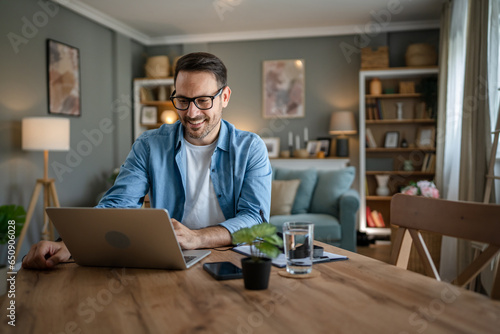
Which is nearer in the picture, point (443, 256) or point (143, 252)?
point (143, 252)

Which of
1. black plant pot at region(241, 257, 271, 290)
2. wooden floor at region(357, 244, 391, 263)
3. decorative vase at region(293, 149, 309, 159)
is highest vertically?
decorative vase at region(293, 149, 309, 159)

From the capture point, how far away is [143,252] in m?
1.07

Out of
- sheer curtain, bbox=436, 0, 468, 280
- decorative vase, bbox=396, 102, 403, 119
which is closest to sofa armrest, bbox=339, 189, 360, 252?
sheer curtain, bbox=436, 0, 468, 280

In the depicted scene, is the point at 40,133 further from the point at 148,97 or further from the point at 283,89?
the point at 283,89

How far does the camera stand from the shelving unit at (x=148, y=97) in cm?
605

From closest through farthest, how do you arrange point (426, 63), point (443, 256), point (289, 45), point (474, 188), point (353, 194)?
point (474, 188), point (443, 256), point (353, 194), point (426, 63), point (289, 45)

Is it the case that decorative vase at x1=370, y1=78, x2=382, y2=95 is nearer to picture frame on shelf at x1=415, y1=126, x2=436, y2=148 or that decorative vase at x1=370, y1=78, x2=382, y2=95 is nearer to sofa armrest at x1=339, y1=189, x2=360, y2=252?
picture frame on shelf at x1=415, y1=126, x2=436, y2=148

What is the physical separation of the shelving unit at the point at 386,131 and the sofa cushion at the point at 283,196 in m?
1.51

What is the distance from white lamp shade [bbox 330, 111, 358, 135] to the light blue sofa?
124cm

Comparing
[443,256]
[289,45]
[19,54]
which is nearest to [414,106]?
[289,45]

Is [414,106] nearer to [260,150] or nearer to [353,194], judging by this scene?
[353,194]

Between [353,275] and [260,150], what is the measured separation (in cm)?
76

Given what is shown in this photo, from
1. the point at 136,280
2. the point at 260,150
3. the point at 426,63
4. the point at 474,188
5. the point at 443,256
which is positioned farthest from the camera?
the point at 426,63

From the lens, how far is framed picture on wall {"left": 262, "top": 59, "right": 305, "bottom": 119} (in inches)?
235
